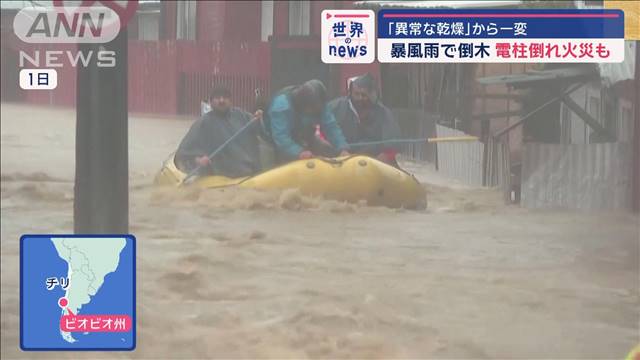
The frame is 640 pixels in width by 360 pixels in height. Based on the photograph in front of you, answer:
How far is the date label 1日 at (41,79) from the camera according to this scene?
143 inches

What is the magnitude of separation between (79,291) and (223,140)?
57cm

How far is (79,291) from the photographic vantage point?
368 centimetres

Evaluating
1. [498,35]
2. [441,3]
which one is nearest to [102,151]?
[441,3]

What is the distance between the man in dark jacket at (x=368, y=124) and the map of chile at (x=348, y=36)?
122 mm

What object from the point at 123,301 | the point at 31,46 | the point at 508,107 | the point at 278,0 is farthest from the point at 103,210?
the point at 508,107

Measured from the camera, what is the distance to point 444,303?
3727 millimetres

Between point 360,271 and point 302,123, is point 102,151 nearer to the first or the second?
point 302,123

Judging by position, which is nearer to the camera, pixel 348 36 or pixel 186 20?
pixel 348 36

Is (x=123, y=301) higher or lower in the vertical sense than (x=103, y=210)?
lower

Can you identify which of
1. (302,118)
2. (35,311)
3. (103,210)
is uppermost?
(302,118)

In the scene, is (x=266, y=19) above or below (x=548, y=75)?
above

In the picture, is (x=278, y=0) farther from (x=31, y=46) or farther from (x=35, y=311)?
(x=35, y=311)

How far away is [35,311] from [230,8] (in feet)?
3.29

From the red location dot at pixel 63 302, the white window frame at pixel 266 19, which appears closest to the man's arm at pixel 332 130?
the white window frame at pixel 266 19
